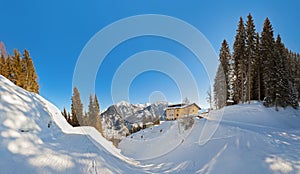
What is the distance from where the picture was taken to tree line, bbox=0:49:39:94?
20.7 meters

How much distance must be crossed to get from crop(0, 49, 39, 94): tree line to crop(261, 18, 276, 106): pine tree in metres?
32.8

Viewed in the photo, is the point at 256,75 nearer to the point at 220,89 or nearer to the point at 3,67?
the point at 220,89

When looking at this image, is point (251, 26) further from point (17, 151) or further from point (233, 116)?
point (17, 151)

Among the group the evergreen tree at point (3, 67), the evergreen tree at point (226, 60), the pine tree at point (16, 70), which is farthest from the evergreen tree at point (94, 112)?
the evergreen tree at point (226, 60)

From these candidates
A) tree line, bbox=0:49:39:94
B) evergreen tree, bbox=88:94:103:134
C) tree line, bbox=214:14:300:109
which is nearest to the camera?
tree line, bbox=214:14:300:109

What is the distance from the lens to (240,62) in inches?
975

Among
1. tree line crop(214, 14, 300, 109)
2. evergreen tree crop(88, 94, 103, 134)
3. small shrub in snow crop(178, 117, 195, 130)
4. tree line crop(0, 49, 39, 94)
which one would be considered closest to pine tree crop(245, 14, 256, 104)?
tree line crop(214, 14, 300, 109)

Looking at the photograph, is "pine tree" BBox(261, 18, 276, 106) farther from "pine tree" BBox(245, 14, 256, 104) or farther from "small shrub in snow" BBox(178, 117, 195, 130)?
"small shrub in snow" BBox(178, 117, 195, 130)

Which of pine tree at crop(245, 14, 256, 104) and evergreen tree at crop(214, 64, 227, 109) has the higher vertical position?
pine tree at crop(245, 14, 256, 104)

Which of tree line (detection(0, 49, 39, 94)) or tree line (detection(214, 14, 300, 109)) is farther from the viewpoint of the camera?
tree line (detection(0, 49, 39, 94))

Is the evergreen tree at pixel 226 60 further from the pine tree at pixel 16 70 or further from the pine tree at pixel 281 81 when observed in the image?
the pine tree at pixel 16 70

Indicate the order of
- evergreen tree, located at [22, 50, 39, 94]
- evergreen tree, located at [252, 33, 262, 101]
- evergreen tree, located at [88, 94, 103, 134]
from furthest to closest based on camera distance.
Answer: evergreen tree, located at [88, 94, 103, 134], evergreen tree, located at [252, 33, 262, 101], evergreen tree, located at [22, 50, 39, 94]

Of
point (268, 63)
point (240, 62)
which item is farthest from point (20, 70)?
point (268, 63)

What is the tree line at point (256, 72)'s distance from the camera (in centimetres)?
1870
